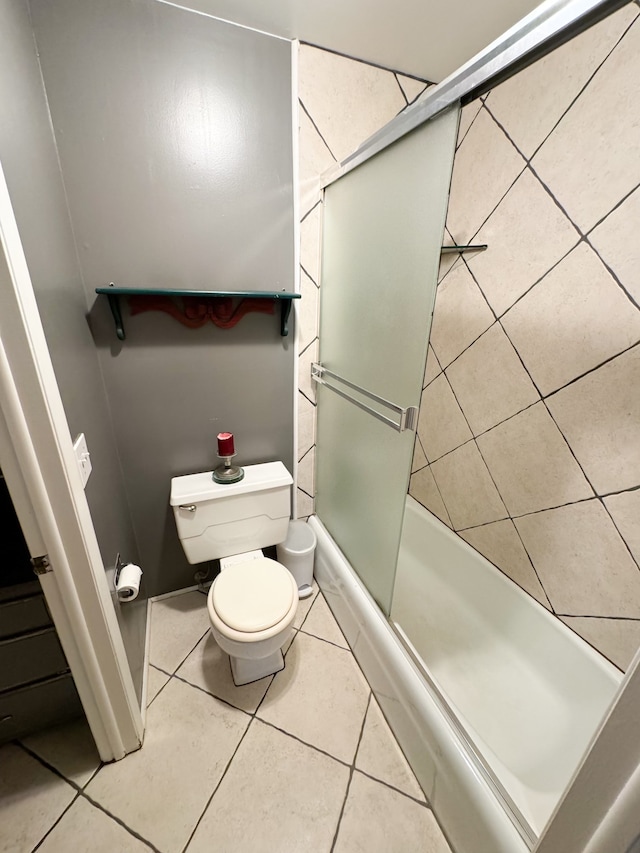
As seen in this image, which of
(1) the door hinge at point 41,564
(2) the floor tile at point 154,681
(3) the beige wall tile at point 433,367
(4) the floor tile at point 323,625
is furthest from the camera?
(3) the beige wall tile at point 433,367

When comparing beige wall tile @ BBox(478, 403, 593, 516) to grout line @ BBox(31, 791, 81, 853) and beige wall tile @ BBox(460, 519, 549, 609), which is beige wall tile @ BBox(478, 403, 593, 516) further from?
grout line @ BBox(31, 791, 81, 853)

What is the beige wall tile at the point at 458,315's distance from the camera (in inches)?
52.7

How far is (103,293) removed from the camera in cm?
101

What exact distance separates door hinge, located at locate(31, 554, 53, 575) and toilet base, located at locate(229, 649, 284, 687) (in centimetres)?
75

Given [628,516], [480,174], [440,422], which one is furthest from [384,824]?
[480,174]

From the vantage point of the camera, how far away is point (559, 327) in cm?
107

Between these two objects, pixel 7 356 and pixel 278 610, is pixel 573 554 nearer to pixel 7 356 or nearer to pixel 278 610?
pixel 278 610

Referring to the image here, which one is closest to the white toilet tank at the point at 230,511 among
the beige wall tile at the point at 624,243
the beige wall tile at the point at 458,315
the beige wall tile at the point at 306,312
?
the beige wall tile at the point at 306,312

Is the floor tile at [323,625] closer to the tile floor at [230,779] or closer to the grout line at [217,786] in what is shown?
the tile floor at [230,779]

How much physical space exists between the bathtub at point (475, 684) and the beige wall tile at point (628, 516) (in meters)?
0.40

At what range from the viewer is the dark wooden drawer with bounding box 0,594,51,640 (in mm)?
831

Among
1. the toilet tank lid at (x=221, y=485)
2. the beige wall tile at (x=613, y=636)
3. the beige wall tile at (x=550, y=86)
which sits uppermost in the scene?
the beige wall tile at (x=550, y=86)

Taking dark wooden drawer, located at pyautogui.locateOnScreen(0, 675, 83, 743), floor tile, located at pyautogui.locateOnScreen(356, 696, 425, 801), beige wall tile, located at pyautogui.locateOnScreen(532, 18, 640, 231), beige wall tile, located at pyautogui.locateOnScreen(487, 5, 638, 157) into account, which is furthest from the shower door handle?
dark wooden drawer, located at pyautogui.locateOnScreen(0, 675, 83, 743)

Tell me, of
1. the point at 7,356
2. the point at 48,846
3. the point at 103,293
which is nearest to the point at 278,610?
the point at 48,846
